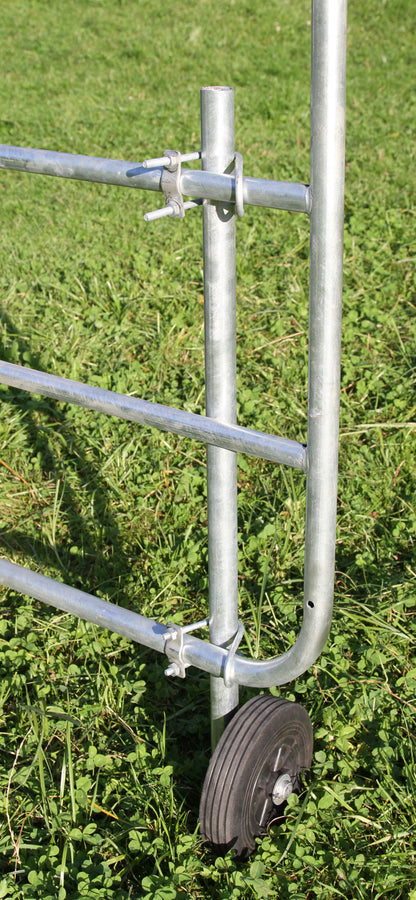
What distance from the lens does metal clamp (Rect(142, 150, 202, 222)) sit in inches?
54.1

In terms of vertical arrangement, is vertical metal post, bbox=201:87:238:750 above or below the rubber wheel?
above

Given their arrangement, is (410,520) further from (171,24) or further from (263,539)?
(171,24)

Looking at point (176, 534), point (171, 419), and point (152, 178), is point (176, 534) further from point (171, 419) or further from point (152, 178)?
point (152, 178)

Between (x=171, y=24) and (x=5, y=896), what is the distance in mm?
8187

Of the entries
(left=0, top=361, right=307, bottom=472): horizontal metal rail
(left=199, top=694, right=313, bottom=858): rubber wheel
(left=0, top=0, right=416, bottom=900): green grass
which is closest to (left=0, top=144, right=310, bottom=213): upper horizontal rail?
(left=0, top=361, right=307, bottom=472): horizontal metal rail

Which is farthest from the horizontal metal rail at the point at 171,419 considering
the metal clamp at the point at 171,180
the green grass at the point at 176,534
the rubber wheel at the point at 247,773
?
the green grass at the point at 176,534

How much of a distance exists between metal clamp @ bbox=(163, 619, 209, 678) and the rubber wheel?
7.9 inches

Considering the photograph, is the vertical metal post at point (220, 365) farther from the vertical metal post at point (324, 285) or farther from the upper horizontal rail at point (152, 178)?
the vertical metal post at point (324, 285)

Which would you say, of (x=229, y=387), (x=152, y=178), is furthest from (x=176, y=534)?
(x=152, y=178)

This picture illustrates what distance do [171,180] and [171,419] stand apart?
1.29 feet

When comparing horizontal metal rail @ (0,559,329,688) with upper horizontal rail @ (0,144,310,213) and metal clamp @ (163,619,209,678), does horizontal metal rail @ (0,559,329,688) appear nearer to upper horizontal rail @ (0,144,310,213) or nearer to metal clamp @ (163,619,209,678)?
metal clamp @ (163,619,209,678)

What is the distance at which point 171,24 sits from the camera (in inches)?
328

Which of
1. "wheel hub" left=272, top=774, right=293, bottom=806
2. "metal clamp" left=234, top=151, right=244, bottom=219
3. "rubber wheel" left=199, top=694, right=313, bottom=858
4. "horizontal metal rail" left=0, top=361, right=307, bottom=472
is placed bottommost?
"wheel hub" left=272, top=774, right=293, bottom=806

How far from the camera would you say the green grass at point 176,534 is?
188 cm
